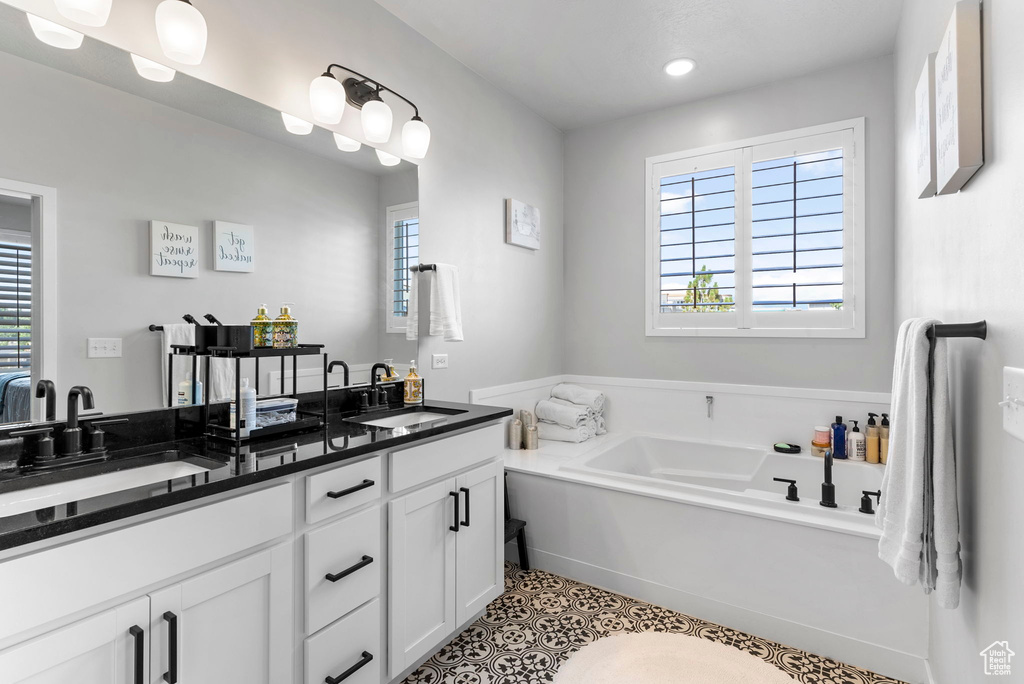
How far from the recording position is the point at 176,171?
5.26 ft

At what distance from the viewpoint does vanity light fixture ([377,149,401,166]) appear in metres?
2.30

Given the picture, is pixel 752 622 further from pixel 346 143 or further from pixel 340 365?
pixel 346 143

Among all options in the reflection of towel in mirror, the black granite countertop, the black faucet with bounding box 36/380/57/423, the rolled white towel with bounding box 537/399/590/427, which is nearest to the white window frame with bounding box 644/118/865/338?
the rolled white towel with bounding box 537/399/590/427

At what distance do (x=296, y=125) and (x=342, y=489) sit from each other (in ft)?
4.50

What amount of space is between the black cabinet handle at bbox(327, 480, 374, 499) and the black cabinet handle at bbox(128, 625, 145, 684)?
497mm

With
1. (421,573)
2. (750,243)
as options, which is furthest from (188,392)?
(750,243)

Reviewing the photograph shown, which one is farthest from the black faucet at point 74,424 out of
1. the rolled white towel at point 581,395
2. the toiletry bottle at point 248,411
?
the rolled white towel at point 581,395

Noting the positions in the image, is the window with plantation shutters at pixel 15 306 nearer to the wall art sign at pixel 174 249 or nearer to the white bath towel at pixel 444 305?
the wall art sign at pixel 174 249

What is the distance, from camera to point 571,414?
3.23 metres

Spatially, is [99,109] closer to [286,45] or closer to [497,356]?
[286,45]

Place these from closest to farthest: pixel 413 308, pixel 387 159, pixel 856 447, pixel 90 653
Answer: pixel 90 653
pixel 387 159
pixel 413 308
pixel 856 447

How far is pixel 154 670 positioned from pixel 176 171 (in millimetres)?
1348

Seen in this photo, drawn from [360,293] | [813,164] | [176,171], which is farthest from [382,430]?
[813,164]

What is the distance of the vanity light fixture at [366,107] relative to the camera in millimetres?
1981
